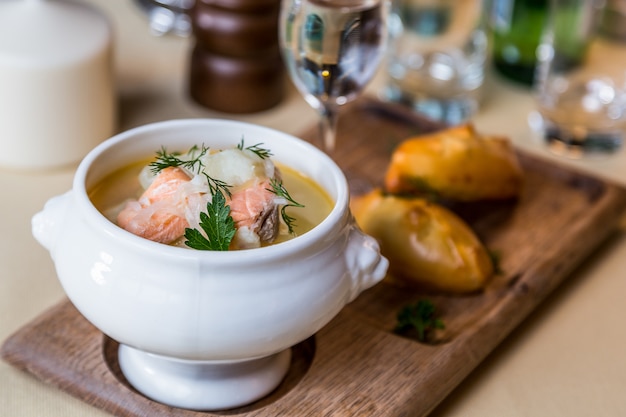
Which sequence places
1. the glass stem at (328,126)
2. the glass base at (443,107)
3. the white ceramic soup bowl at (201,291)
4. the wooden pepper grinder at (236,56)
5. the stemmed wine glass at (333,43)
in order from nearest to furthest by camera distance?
1. the white ceramic soup bowl at (201,291)
2. the stemmed wine glass at (333,43)
3. the glass stem at (328,126)
4. the wooden pepper grinder at (236,56)
5. the glass base at (443,107)

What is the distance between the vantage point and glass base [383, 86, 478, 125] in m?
1.34

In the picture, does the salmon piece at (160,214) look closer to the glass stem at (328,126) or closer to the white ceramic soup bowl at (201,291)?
the white ceramic soup bowl at (201,291)

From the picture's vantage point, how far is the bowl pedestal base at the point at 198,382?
0.73m

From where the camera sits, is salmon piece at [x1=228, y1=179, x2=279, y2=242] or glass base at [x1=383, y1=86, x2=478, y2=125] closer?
salmon piece at [x1=228, y1=179, x2=279, y2=242]

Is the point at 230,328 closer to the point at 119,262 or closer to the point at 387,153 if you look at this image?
the point at 119,262

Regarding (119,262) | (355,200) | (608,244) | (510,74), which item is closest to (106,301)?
(119,262)

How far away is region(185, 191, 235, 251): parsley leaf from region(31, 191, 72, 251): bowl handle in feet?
0.40

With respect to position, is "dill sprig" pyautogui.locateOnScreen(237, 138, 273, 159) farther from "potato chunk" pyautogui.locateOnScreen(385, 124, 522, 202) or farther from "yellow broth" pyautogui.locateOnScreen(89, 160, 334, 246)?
"potato chunk" pyautogui.locateOnScreen(385, 124, 522, 202)

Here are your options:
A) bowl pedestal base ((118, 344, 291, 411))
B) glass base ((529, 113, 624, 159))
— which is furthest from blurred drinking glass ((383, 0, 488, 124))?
bowl pedestal base ((118, 344, 291, 411))

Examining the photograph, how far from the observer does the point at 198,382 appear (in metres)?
0.74

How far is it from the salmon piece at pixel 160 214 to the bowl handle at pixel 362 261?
13cm

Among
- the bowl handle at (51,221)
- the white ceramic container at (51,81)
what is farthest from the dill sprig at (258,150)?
the white ceramic container at (51,81)

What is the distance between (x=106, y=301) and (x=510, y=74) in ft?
3.19

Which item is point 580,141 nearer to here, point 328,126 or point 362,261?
point 328,126
